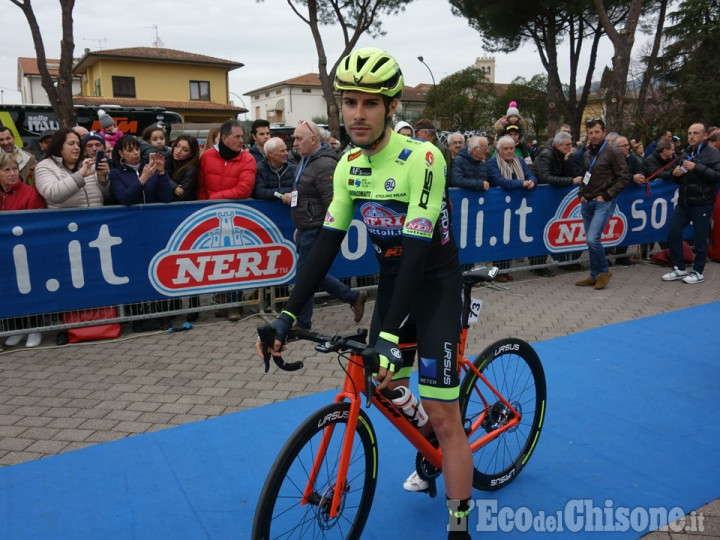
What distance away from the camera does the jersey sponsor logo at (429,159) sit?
8.09 ft

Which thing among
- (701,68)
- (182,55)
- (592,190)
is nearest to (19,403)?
(592,190)

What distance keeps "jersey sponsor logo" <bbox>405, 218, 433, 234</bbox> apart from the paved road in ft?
6.70

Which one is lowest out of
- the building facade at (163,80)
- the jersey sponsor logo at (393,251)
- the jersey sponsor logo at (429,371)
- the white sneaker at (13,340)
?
the white sneaker at (13,340)

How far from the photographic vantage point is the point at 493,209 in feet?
28.8

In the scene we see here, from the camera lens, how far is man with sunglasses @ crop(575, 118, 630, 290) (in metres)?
8.49

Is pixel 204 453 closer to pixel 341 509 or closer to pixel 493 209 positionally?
pixel 341 509

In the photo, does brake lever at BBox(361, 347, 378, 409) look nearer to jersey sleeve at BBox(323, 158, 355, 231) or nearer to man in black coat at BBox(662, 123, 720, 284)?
jersey sleeve at BBox(323, 158, 355, 231)

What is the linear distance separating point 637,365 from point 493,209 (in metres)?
3.79

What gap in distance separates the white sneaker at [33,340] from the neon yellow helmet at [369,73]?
5.18 m

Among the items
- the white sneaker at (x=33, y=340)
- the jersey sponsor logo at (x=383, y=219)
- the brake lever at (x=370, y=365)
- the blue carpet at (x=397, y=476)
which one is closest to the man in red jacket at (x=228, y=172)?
the white sneaker at (x=33, y=340)

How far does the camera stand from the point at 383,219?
2580 millimetres

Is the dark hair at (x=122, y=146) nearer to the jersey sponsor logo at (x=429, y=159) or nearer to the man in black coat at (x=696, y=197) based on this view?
the jersey sponsor logo at (x=429, y=159)

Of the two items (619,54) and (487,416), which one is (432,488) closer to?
(487,416)

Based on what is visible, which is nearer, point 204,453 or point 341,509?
point 341,509
